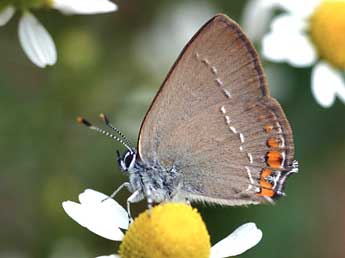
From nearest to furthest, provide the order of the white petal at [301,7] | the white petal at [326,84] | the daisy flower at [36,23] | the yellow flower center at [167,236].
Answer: the yellow flower center at [167,236] → the daisy flower at [36,23] → the white petal at [326,84] → the white petal at [301,7]

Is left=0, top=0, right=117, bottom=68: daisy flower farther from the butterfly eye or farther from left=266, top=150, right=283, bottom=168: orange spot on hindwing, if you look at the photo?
left=266, top=150, right=283, bottom=168: orange spot on hindwing

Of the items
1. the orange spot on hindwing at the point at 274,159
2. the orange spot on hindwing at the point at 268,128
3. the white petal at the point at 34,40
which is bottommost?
the orange spot on hindwing at the point at 274,159

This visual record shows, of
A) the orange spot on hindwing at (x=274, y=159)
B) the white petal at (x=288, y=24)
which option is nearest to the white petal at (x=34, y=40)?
the orange spot on hindwing at (x=274, y=159)

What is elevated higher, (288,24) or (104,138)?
(288,24)

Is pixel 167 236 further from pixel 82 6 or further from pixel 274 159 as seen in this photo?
pixel 82 6

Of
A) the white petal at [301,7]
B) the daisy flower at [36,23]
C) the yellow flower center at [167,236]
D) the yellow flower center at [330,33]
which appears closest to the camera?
the yellow flower center at [167,236]

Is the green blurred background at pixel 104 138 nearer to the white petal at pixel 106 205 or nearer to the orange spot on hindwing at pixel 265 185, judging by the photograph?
the white petal at pixel 106 205

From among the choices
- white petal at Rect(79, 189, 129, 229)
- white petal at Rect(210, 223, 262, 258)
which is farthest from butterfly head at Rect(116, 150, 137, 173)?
white petal at Rect(210, 223, 262, 258)

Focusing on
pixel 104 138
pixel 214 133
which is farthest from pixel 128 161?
pixel 104 138
